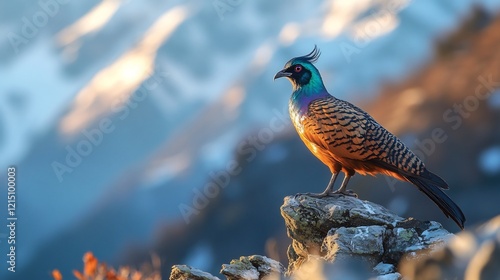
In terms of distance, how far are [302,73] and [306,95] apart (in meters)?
0.31

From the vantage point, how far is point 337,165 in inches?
324

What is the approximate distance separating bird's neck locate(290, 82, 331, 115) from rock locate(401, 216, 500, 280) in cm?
610

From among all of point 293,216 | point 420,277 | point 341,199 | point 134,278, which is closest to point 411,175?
point 341,199

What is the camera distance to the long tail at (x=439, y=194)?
7445 millimetres

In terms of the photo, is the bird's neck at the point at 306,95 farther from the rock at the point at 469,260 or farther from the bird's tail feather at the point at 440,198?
the rock at the point at 469,260

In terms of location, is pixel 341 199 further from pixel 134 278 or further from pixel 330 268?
pixel 330 268

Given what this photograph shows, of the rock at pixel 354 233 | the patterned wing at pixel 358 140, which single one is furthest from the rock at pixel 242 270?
the patterned wing at pixel 358 140

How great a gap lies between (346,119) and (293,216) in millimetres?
1301

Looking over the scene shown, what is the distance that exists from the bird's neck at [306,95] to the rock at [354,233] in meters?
1.15

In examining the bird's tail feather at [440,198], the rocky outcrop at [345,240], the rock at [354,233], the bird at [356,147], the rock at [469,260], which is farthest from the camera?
the bird at [356,147]

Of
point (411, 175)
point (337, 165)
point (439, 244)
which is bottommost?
point (439, 244)

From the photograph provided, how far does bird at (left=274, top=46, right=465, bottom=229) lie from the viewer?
25.3 ft

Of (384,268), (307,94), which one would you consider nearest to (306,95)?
(307,94)

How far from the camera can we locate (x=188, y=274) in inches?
245
